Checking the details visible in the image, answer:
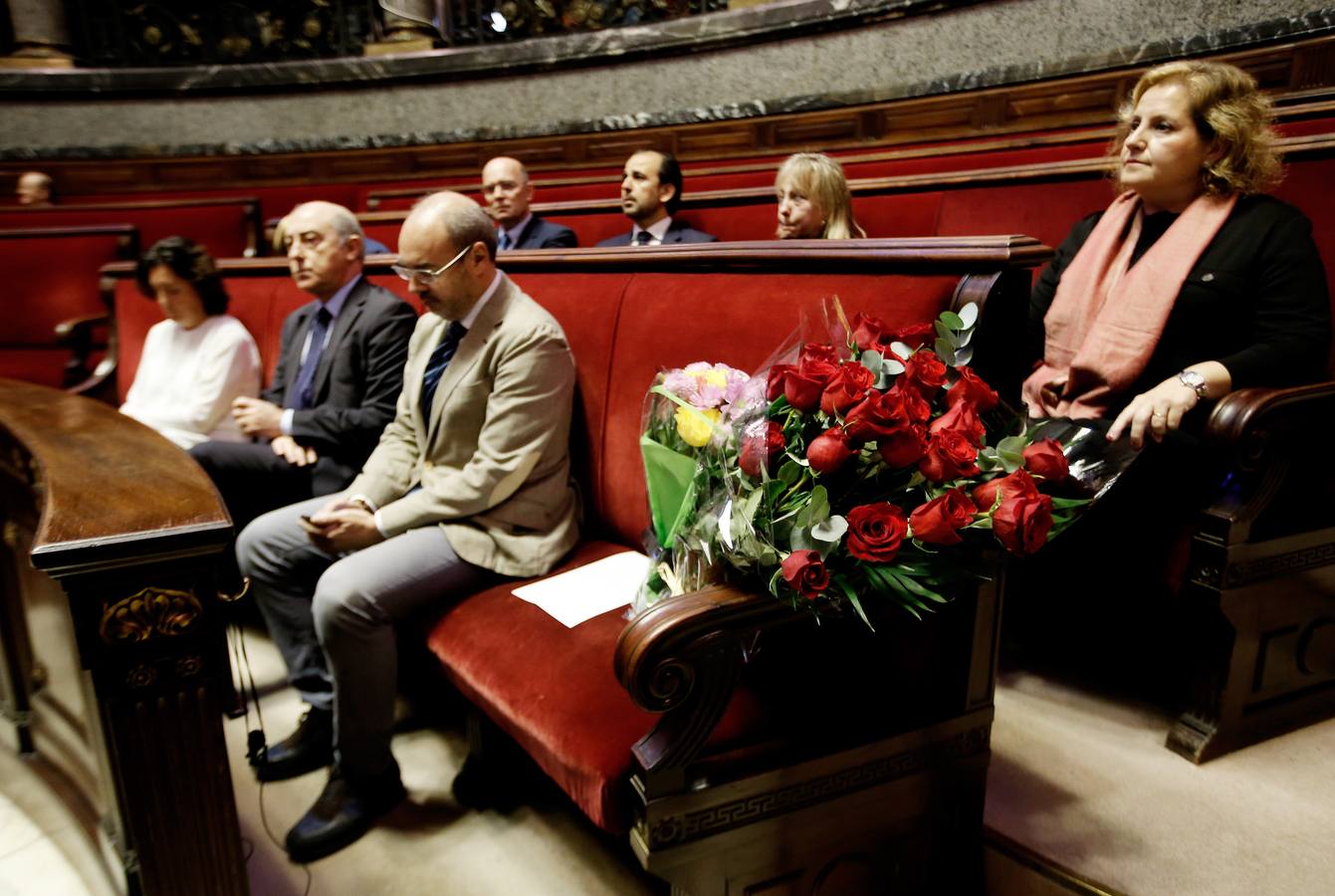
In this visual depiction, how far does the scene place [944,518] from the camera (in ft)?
2.44

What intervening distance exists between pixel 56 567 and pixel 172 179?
15.2 feet

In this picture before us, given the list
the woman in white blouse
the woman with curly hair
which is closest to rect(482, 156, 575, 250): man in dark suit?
the woman in white blouse

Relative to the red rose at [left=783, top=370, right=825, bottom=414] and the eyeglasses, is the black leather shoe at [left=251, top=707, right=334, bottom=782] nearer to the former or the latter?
the eyeglasses

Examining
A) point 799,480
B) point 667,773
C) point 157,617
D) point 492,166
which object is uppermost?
point 492,166

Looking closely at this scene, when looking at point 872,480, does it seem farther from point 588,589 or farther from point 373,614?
point 373,614

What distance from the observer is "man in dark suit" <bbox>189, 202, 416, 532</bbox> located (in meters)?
1.79

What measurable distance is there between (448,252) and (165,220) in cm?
272

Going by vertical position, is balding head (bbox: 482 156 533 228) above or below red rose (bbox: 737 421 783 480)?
above

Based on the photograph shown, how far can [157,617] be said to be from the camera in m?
0.84

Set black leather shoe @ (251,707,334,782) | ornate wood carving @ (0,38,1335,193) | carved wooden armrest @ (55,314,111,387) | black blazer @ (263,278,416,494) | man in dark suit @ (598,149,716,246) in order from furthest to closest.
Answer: man in dark suit @ (598,149,716,246), carved wooden armrest @ (55,314,111,387), ornate wood carving @ (0,38,1335,193), black blazer @ (263,278,416,494), black leather shoe @ (251,707,334,782)

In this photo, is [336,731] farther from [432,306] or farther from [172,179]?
[172,179]

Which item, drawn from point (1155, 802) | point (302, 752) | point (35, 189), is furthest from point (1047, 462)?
point (35, 189)

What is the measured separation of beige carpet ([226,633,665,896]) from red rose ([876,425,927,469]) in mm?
772

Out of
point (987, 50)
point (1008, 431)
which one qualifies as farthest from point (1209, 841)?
point (987, 50)
